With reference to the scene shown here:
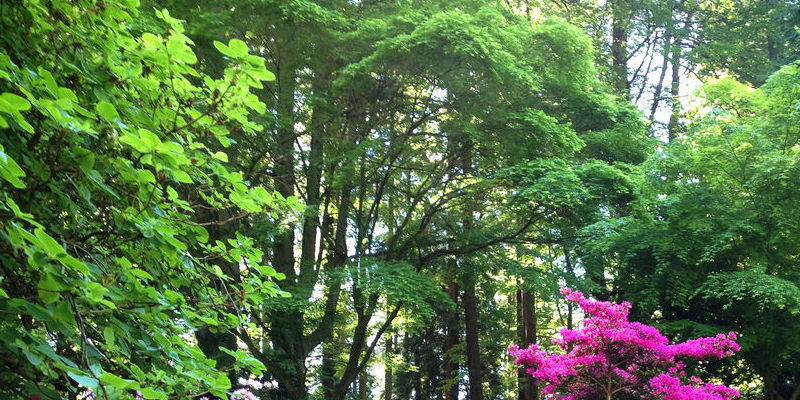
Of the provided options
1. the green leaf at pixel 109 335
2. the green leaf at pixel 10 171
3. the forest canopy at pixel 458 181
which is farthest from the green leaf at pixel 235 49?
the green leaf at pixel 109 335

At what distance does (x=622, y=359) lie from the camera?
6258 mm

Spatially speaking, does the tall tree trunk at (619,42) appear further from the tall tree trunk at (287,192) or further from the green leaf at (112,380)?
the green leaf at (112,380)

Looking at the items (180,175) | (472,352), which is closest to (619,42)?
(472,352)

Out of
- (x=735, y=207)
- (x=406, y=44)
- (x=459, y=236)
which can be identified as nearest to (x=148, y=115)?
(x=406, y=44)

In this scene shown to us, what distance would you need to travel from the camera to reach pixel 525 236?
9.66m

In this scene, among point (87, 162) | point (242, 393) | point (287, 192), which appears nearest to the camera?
point (87, 162)

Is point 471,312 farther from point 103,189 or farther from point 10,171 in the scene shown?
point 10,171

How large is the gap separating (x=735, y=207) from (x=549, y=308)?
1084 centimetres

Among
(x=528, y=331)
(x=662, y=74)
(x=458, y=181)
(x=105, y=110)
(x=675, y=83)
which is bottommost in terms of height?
(x=105, y=110)

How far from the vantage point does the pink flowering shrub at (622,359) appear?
5961mm

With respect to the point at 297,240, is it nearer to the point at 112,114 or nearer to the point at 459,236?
the point at 459,236

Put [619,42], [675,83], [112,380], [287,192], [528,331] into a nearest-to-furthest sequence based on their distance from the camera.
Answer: [112,380] → [287,192] → [528,331] → [675,83] → [619,42]

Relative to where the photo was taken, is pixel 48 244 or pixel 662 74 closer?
pixel 48 244

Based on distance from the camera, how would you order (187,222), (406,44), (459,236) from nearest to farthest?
1. (187,222)
2. (406,44)
3. (459,236)
